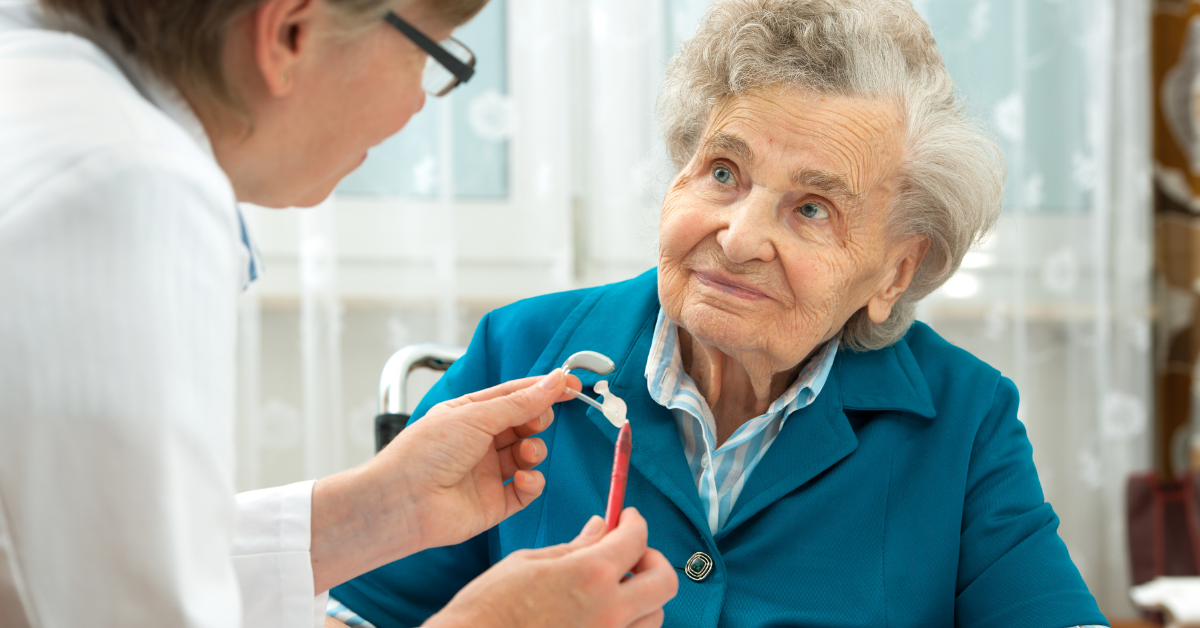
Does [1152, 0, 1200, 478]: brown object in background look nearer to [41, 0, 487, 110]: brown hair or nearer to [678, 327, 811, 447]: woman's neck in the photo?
[678, 327, 811, 447]: woman's neck

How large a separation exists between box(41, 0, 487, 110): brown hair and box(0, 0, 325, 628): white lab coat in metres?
0.07

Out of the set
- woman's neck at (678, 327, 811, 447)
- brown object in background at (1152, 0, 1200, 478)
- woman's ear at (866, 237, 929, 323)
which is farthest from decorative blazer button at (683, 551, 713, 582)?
brown object in background at (1152, 0, 1200, 478)

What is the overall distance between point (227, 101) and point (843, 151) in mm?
755

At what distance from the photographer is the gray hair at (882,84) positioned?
46.4 inches

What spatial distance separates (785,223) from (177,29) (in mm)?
776

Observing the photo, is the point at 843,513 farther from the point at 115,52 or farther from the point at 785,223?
the point at 115,52

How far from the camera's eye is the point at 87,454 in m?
0.56

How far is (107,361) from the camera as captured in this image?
561 millimetres

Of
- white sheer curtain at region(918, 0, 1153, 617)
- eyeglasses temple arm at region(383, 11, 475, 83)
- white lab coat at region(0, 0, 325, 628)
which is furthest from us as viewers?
white sheer curtain at region(918, 0, 1153, 617)

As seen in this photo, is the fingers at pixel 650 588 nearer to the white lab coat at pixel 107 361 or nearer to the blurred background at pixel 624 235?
the white lab coat at pixel 107 361

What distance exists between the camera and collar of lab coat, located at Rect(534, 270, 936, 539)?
1.19 metres

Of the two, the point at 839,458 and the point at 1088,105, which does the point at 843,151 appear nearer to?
the point at 839,458

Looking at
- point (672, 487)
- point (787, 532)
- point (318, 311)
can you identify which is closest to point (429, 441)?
point (672, 487)

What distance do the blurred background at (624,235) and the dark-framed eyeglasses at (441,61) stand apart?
129 cm
